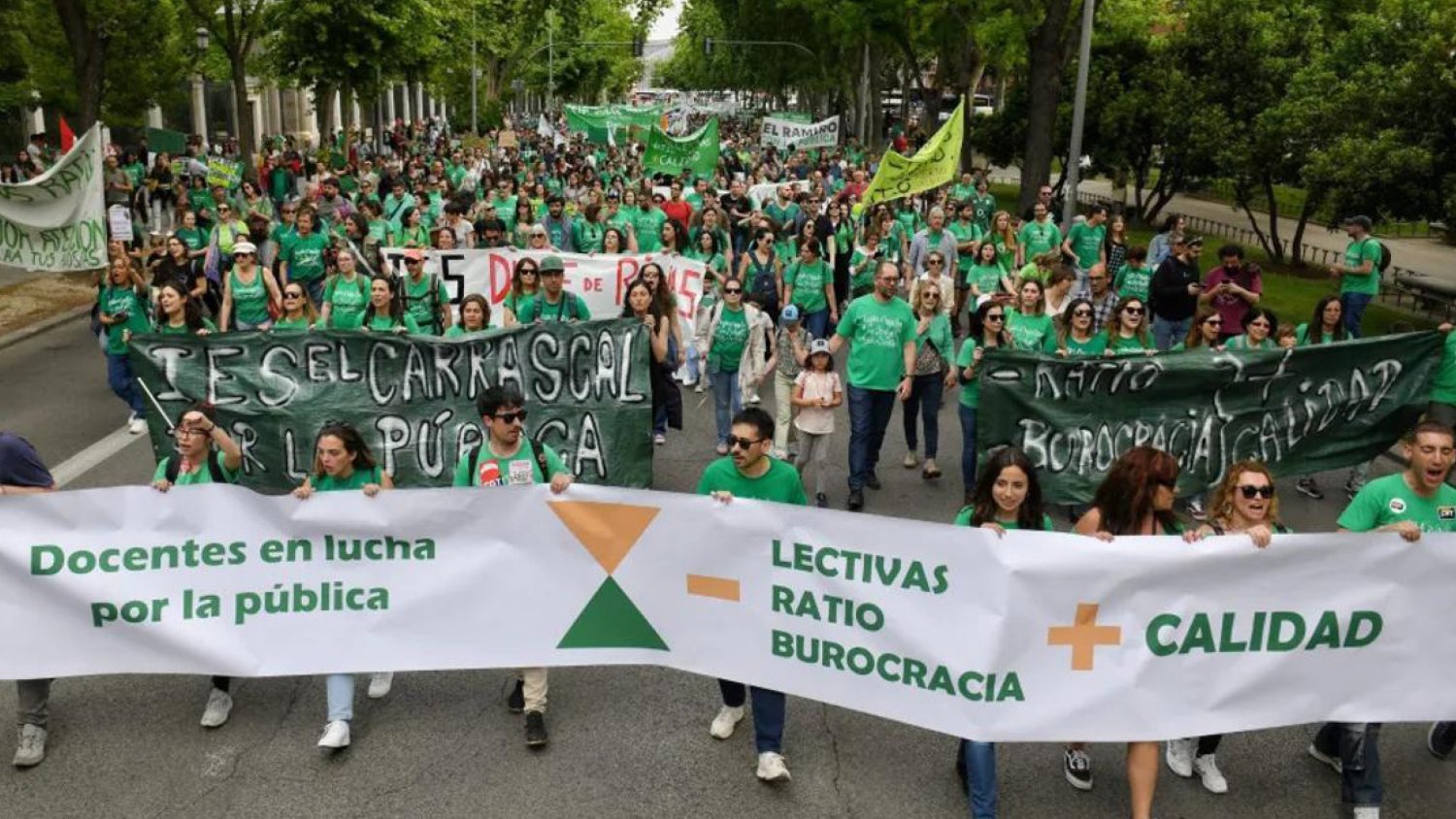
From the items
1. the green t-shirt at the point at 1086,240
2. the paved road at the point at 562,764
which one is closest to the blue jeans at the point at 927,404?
the paved road at the point at 562,764

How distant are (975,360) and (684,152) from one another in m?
14.8

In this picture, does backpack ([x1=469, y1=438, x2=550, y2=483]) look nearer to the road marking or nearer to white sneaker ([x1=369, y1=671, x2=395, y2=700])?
white sneaker ([x1=369, y1=671, x2=395, y2=700])

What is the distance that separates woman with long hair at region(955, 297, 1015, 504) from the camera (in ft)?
27.9

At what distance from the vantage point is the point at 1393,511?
508 cm

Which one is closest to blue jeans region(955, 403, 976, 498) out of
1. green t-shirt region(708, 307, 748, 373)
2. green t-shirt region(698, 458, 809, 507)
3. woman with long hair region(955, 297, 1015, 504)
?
woman with long hair region(955, 297, 1015, 504)

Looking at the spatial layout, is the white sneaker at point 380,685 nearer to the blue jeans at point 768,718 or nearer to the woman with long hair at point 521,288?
the blue jeans at point 768,718

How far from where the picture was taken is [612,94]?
13425 cm

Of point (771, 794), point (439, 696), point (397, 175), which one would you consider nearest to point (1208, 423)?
point (771, 794)

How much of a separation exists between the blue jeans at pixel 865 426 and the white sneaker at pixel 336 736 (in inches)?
169

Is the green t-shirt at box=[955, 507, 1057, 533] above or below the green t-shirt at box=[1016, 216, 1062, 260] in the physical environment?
below

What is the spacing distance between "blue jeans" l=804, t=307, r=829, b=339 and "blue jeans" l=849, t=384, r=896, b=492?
280 cm

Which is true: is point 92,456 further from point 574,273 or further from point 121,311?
point 574,273

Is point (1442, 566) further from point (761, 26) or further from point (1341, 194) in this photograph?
point (761, 26)

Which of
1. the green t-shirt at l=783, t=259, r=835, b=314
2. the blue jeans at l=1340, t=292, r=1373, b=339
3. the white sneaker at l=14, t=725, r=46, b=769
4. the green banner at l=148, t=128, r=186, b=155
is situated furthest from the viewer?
the green banner at l=148, t=128, r=186, b=155
